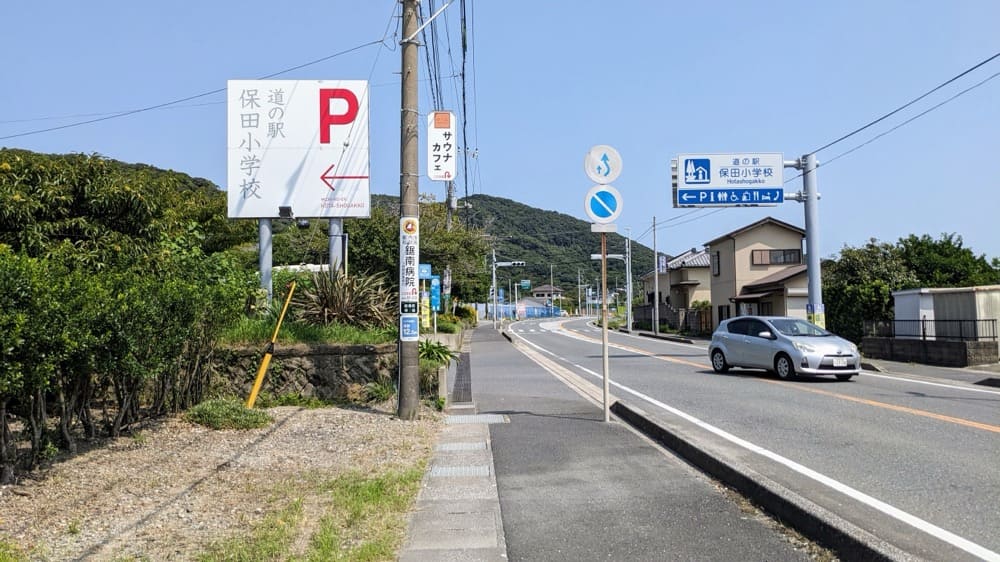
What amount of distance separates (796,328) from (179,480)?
13815mm

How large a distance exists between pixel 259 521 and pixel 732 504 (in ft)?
11.1

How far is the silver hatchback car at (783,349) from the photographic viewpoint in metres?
15.1

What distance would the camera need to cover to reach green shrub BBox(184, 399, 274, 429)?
27.8ft

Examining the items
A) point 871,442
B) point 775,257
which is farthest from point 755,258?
point 871,442

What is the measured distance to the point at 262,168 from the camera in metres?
13.8

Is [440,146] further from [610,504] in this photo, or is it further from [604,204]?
[610,504]

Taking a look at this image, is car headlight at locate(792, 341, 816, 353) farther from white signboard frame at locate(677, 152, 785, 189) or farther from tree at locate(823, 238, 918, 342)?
tree at locate(823, 238, 918, 342)

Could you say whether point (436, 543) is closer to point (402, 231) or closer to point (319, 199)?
point (402, 231)

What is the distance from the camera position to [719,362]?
17891mm

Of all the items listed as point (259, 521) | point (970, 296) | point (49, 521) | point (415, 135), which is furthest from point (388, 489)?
point (970, 296)

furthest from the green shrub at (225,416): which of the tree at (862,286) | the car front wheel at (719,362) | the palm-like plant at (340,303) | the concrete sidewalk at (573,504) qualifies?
the tree at (862,286)

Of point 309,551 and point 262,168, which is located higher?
point 262,168

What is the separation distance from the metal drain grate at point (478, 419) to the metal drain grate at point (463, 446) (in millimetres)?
1509

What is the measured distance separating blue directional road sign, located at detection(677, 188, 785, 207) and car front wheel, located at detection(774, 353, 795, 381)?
9162mm
